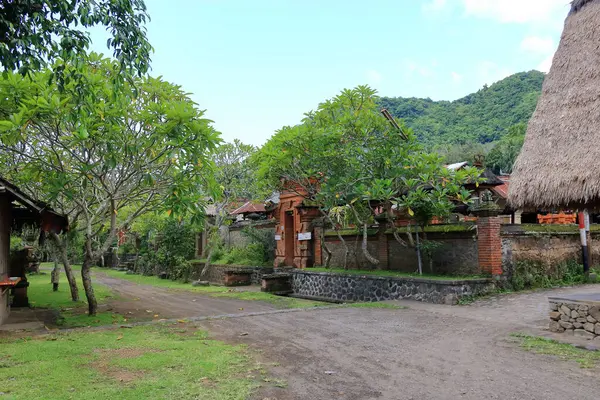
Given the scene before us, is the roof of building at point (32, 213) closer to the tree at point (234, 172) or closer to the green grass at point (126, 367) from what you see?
the green grass at point (126, 367)

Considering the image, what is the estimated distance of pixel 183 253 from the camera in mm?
23328

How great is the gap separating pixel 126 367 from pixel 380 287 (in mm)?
8532

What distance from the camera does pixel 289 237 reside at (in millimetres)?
19047

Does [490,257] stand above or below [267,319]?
above

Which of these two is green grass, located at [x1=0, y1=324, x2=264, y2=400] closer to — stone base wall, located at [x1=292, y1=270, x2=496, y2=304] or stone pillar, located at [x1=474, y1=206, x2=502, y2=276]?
stone base wall, located at [x1=292, y1=270, x2=496, y2=304]

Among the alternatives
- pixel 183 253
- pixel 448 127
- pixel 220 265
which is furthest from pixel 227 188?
pixel 448 127

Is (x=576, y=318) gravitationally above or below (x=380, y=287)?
above

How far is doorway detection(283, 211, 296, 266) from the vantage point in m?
18.9

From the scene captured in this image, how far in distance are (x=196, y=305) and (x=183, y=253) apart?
1081 centimetres

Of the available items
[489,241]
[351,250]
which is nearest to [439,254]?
[489,241]

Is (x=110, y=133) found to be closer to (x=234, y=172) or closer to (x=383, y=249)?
(x=383, y=249)

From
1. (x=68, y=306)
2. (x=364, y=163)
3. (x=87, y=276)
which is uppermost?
(x=364, y=163)

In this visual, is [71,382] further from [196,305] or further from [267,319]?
[196,305]

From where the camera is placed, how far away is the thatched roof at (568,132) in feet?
21.2
